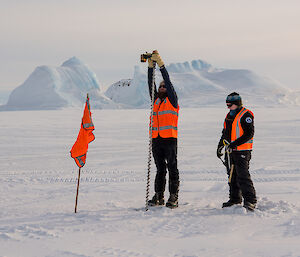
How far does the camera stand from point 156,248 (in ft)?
10.6

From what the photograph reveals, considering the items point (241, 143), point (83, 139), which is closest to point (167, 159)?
point (241, 143)

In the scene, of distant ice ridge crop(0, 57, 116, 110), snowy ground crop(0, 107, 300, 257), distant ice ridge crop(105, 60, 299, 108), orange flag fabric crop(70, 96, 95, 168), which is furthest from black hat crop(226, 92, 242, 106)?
distant ice ridge crop(105, 60, 299, 108)

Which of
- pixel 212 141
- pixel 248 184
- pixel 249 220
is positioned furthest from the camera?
pixel 212 141

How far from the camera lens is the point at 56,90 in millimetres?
60094

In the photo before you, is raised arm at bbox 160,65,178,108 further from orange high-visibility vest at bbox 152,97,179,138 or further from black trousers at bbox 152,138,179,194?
black trousers at bbox 152,138,179,194

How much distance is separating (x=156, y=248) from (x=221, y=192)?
248 centimetres

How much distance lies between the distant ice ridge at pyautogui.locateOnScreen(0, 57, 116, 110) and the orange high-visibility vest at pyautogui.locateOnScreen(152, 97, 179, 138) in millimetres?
51486

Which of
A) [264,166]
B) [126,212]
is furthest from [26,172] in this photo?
[264,166]

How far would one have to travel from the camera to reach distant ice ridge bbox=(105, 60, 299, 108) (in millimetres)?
64812

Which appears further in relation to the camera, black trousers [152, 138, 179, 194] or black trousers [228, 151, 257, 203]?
black trousers [152, 138, 179, 194]

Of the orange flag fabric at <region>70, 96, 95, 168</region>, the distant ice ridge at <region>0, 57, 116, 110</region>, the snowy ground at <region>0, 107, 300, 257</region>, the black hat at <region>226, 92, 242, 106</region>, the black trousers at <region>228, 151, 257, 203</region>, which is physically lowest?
the snowy ground at <region>0, 107, 300, 257</region>

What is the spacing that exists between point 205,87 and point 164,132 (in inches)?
3259

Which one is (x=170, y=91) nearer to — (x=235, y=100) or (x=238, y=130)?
(x=235, y=100)

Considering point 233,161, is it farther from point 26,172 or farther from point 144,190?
point 26,172
